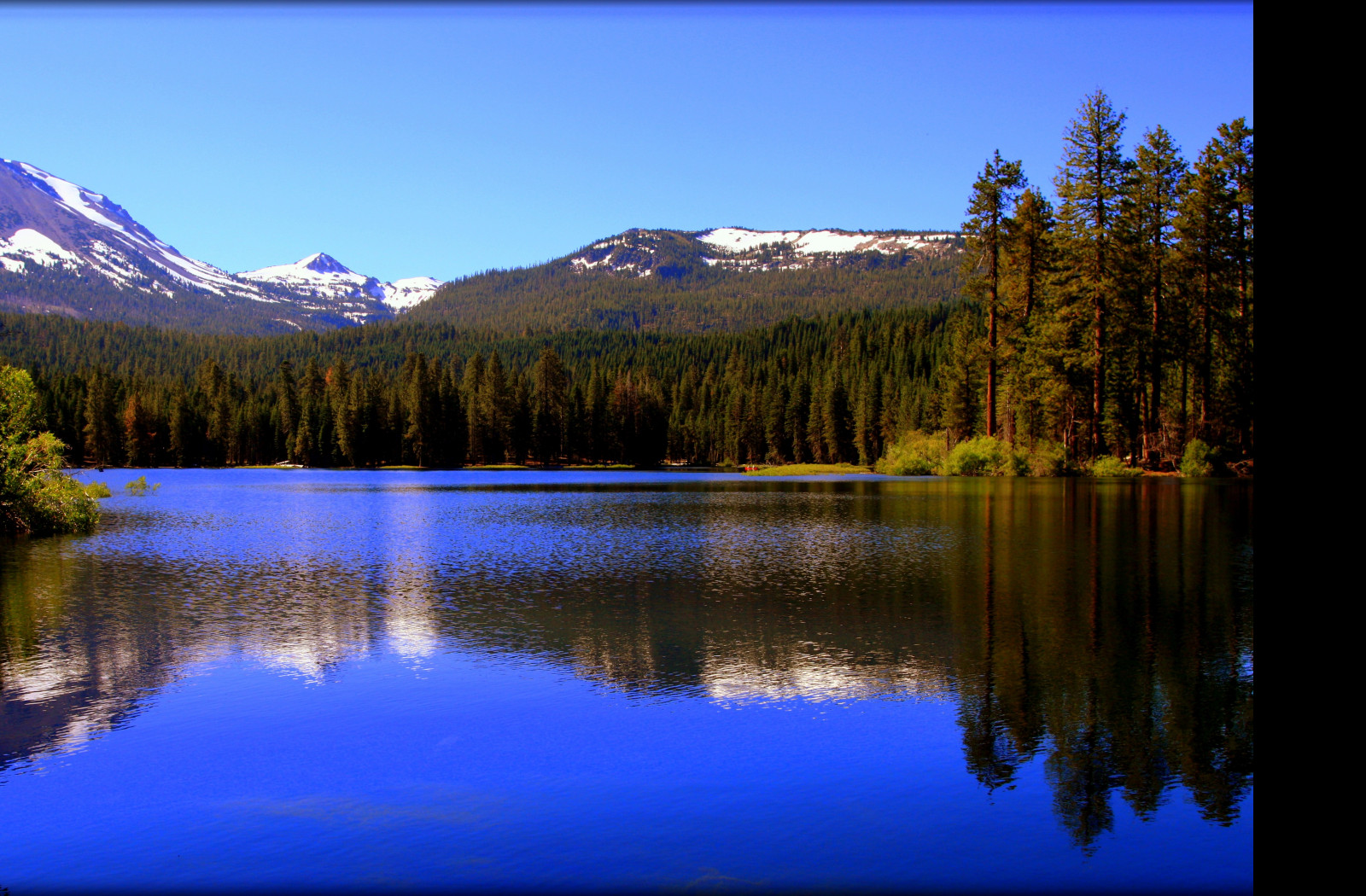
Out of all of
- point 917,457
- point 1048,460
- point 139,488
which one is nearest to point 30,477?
point 139,488

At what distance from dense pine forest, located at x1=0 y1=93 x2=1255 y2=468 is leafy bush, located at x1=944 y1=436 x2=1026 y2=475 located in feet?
4.14

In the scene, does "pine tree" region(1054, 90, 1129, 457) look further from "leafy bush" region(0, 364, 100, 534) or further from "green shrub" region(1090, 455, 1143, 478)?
"leafy bush" region(0, 364, 100, 534)

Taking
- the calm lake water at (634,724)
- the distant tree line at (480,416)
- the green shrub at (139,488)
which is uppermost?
the distant tree line at (480,416)

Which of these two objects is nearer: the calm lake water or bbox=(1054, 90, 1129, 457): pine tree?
the calm lake water

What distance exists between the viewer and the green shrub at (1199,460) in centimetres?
5009

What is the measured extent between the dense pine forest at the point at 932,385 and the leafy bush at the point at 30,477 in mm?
4687

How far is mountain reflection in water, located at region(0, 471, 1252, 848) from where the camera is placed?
8.91m

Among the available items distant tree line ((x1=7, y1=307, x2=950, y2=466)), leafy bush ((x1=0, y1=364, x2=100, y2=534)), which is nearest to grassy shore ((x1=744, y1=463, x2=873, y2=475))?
distant tree line ((x1=7, y1=307, x2=950, y2=466))

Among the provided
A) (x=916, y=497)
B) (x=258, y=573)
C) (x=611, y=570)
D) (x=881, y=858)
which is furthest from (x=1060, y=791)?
Result: (x=916, y=497)

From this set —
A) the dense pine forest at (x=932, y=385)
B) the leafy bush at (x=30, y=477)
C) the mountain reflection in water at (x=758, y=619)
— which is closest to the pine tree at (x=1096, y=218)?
the dense pine forest at (x=932, y=385)

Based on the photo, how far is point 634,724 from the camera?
9258 mm

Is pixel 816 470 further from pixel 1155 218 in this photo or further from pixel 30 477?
pixel 30 477

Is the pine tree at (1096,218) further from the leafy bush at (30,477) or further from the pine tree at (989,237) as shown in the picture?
the leafy bush at (30,477)

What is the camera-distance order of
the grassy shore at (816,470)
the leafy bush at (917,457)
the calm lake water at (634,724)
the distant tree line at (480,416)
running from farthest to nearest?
the distant tree line at (480,416)
the grassy shore at (816,470)
the leafy bush at (917,457)
the calm lake water at (634,724)
